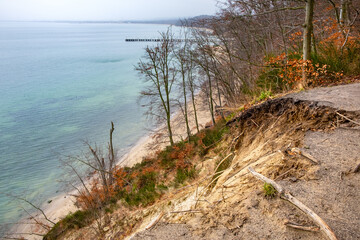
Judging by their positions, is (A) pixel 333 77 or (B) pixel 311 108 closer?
(B) pixel 311 108

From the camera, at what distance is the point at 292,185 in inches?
144

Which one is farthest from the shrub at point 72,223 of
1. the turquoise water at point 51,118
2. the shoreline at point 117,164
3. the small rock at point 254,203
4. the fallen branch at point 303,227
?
the fallen branch at point 303,227

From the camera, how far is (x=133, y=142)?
26.4 metres

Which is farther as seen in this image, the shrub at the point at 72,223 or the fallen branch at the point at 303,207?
the shrub at the point at 72,223

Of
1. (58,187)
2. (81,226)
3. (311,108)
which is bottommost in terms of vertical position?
(58,187)

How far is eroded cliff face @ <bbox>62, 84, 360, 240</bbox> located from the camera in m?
3.20

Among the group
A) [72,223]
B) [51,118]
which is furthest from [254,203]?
[51,118]

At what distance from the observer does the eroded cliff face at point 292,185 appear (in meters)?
3.20

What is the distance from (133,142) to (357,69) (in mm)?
21545

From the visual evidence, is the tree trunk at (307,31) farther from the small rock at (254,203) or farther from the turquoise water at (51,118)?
the turquoise water at (51,118)

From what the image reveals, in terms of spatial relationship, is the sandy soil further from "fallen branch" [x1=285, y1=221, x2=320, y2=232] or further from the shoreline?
the shoreline

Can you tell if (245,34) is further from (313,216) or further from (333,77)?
(313,216)

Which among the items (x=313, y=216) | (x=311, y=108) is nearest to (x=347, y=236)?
(x=313, y=216)

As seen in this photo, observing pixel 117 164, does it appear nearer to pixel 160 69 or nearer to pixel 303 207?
pixel 160 69
